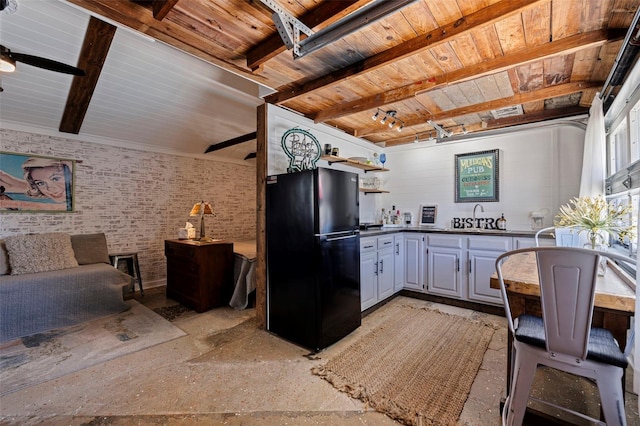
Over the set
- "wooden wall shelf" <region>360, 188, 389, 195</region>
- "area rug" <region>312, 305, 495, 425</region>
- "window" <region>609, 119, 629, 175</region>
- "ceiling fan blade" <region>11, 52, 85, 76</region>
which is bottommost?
"area rug" <region>312, 305, 495, 425</region>

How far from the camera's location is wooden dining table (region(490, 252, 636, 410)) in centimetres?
125

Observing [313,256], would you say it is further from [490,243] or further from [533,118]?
[533,118]

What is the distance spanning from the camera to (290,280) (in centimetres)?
269

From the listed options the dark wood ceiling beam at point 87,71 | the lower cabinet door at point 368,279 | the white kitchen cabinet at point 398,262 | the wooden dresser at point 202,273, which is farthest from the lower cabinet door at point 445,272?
the dark wood ceiling beam at point 87,71

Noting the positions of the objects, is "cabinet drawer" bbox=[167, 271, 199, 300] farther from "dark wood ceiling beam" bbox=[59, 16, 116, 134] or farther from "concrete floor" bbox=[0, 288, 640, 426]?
"dark wood ceiling beam" bbox=[59, 16, 116, 134]

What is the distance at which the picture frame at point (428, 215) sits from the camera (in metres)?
4.42

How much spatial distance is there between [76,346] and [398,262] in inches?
152

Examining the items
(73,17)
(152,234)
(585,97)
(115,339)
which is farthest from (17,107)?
(585,97)

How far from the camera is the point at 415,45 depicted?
6.45ft

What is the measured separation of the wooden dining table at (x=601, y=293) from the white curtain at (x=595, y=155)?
1029mm

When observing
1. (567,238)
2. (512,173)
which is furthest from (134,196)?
(512,173)

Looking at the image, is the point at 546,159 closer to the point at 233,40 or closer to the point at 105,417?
the point at 233,40

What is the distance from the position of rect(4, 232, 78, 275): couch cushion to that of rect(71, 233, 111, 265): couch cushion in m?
0.11

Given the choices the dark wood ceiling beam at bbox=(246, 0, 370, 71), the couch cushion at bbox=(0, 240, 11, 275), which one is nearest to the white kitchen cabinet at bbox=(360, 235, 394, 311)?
the dark wood ceiling beam at bbox=(246, 0, 370, 71)
